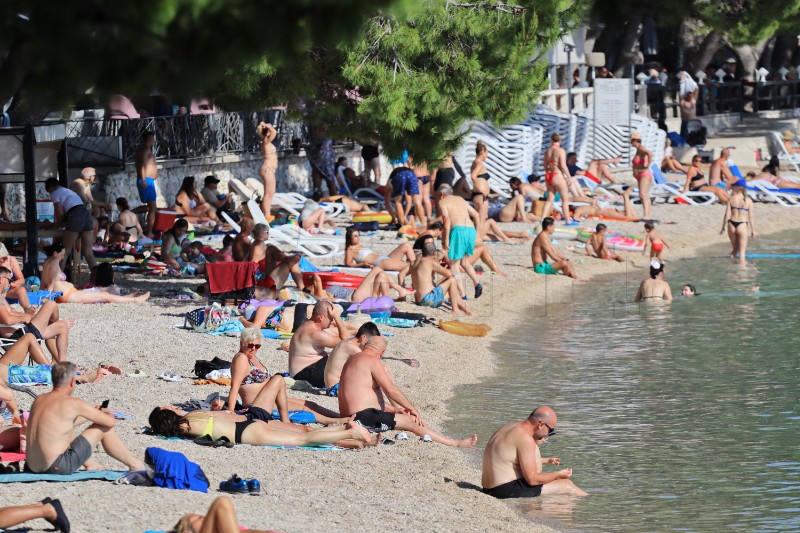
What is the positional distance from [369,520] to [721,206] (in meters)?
19.1

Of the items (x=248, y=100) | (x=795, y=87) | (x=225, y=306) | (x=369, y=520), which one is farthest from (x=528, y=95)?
(x=795, y=87)

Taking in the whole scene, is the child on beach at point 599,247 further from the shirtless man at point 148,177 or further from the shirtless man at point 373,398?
the shirtless man at point 373,398

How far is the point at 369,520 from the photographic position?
8.48m

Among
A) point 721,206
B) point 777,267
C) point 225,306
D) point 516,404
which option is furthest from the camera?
point 721,206

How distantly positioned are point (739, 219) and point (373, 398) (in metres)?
11.5

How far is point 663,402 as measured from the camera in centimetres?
1281

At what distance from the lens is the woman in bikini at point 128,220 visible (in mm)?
19047

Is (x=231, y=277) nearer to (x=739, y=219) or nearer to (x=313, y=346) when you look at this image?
(x=313, y=346)

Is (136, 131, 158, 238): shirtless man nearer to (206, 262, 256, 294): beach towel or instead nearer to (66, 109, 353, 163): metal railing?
(66, 109, 353, 163): metal railing

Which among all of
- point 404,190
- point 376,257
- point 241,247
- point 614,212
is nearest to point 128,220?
point 241,247

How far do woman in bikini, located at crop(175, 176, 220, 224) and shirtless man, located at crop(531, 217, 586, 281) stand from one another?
4.79m

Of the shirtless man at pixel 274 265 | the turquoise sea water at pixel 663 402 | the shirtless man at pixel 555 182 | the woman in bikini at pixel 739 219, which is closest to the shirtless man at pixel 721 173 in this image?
the shirtless man at pixel 555 182

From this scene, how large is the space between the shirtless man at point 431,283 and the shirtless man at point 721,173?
1110 centimetres

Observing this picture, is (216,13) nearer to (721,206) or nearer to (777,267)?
(777,267)
